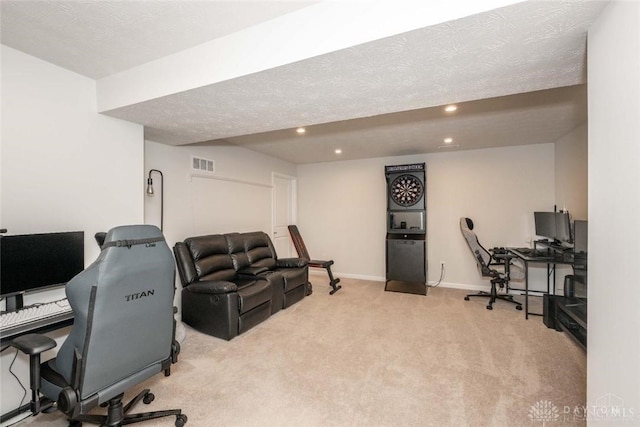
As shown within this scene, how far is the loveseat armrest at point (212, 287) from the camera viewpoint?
290 cm

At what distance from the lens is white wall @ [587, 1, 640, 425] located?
934mm

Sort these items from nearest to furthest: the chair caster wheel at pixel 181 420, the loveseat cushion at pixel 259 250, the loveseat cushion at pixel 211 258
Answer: the chair caster wheel at pixel 181 420 < the loveseat cushion at pixel 211 258 < the loveseat cushion at pixel 259 250

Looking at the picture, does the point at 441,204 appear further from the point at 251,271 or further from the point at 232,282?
the point at 232,282

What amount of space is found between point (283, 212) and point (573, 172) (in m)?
4.76

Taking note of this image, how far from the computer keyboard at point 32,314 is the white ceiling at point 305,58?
5.00 feet

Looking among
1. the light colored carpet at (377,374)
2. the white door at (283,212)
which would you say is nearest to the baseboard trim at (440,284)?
the white door at (283,212)

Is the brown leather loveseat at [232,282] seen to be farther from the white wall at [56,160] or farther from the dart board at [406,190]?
the dart board at [406,190]

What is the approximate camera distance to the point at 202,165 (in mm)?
3854

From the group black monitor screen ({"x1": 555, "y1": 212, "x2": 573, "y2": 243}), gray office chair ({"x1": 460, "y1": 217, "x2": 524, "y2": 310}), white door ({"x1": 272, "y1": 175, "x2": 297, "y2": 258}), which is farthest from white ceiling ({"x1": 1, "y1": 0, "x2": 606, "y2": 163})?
white door ({"x1": 272, "y1": 175, "x2": 297, "y2": 258})

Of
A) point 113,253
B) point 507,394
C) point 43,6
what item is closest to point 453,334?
point 507,394

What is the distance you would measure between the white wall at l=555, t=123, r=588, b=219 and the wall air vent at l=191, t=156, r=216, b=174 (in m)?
4.87

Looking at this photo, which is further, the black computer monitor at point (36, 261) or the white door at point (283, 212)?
the white door at point (283, 212)

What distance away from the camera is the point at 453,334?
2957 mm

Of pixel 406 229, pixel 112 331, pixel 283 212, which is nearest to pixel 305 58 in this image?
pixel 112 331
